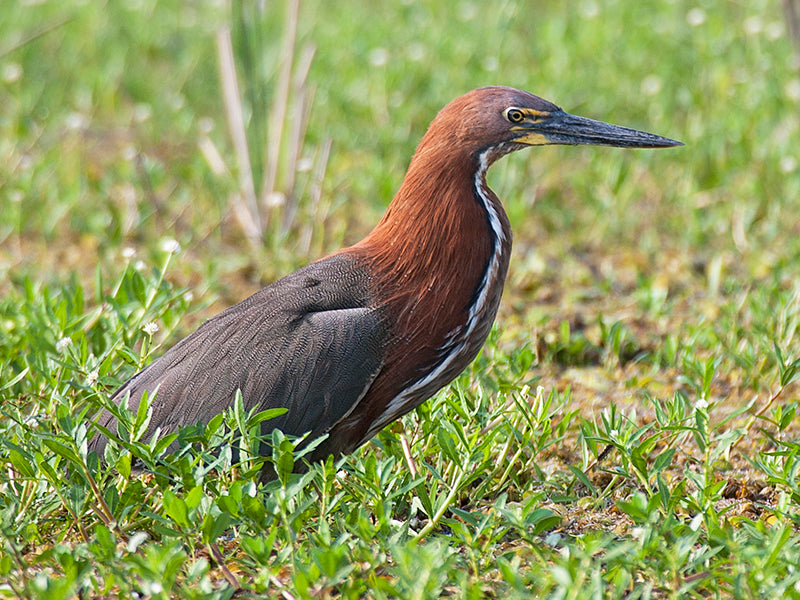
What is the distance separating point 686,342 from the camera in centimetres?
458

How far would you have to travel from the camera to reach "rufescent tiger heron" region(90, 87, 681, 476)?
3.38 m

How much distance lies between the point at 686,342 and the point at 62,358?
8.25ft

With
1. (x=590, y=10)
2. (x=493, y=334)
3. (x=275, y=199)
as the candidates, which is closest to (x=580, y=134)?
(x=493, y=334)

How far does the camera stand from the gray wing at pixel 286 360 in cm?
335

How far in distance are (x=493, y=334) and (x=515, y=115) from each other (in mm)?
905

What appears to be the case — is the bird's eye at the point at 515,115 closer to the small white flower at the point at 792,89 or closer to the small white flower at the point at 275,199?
the small white flower at the point at 275,199

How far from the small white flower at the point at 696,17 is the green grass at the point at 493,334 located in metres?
0.03

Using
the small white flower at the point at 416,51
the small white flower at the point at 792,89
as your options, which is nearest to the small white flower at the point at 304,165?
the small white flower at the point at 416,51

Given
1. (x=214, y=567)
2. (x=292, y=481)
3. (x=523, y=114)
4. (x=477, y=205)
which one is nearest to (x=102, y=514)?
(x=214, y=567)

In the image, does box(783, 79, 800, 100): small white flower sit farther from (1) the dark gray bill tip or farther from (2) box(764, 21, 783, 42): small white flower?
(1) the dark gray bill tip

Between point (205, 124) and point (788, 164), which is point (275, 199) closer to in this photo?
point (205, 124)

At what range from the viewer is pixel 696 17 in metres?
7.42

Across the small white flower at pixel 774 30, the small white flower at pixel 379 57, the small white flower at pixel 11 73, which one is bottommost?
the small white flower at pixel 774 30

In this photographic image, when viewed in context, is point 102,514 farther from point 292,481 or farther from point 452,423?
point 452,423
